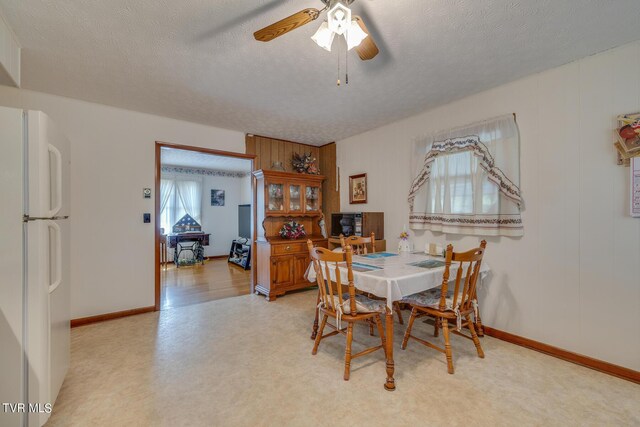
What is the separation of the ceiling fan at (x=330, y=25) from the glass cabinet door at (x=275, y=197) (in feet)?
9.20

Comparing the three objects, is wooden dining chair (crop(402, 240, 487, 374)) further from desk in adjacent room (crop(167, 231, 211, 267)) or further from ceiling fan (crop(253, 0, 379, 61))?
desk in adjacent room (crop(167, 231, 211, 267))

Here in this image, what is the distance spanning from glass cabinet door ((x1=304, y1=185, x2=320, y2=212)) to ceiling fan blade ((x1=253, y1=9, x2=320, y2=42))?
3.13 meters

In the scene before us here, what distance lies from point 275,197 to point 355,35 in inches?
122

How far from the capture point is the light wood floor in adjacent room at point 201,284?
3.95 m

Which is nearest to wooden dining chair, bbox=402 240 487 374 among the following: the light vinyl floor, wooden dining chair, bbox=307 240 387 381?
the light vinyl floor

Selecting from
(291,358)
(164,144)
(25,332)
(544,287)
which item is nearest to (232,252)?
(164,144)

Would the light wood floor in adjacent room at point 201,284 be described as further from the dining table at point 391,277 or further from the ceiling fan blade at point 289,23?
the ceiling fan blade at point 289,23

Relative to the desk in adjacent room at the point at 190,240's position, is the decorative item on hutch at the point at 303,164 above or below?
above

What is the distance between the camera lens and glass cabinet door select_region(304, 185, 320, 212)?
4660 mm

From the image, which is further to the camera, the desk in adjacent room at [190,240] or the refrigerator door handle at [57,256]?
the desk in adjacent room at [190,240]

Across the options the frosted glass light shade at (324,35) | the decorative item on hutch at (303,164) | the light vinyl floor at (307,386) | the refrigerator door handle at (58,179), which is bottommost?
the light vinyl floor at (307,386)

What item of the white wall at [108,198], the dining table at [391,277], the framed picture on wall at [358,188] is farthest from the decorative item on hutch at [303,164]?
the dining table at [391,277]

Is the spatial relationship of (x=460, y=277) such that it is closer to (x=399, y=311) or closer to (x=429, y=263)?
(x=429, y=263)

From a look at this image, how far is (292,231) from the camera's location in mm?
4363
